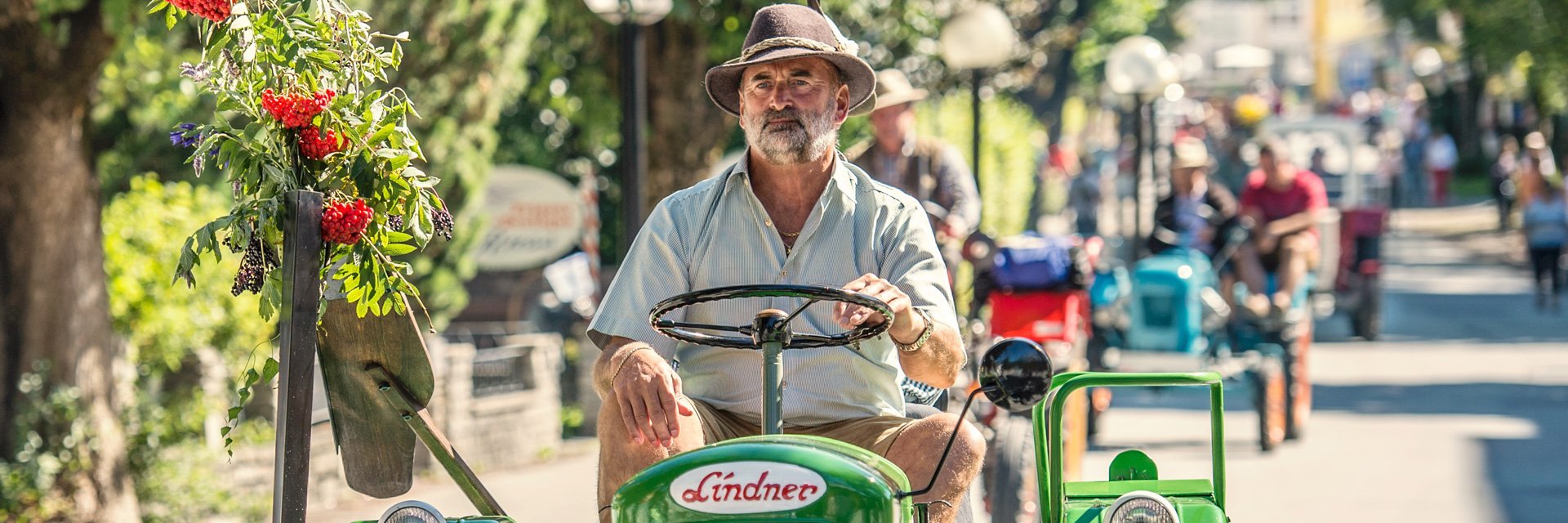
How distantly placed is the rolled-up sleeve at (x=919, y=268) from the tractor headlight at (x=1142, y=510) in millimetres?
580

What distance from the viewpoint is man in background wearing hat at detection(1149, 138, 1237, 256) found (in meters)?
13.2

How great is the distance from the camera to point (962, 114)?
84.8 ft

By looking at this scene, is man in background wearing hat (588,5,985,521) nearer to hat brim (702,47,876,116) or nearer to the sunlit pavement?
hat brim (702,47,876,116)

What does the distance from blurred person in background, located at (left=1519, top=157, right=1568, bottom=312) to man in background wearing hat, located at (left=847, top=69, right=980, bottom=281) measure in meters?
13.9

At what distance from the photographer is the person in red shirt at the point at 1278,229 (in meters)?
12.4

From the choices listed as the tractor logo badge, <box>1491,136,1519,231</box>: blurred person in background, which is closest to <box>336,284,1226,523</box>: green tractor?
the tractor logo badge

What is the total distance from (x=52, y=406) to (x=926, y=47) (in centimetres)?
1077

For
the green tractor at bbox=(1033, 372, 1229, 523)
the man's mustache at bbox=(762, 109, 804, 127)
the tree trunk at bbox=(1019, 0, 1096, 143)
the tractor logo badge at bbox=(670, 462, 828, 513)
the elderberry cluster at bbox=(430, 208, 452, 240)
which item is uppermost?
the tree trunk at bbox=(1019, 0, 1096, 143)

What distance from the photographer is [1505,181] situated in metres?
33.2

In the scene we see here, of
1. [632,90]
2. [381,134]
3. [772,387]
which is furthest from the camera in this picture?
[632,90]

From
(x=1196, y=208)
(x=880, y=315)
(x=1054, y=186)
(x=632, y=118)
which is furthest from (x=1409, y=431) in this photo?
(x=1054, y=186)

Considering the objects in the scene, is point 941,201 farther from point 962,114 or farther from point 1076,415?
point 962,114

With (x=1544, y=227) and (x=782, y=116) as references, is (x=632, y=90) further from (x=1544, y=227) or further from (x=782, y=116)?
(x=1544, y=227)

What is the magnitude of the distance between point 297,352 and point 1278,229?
1004 centimetres
